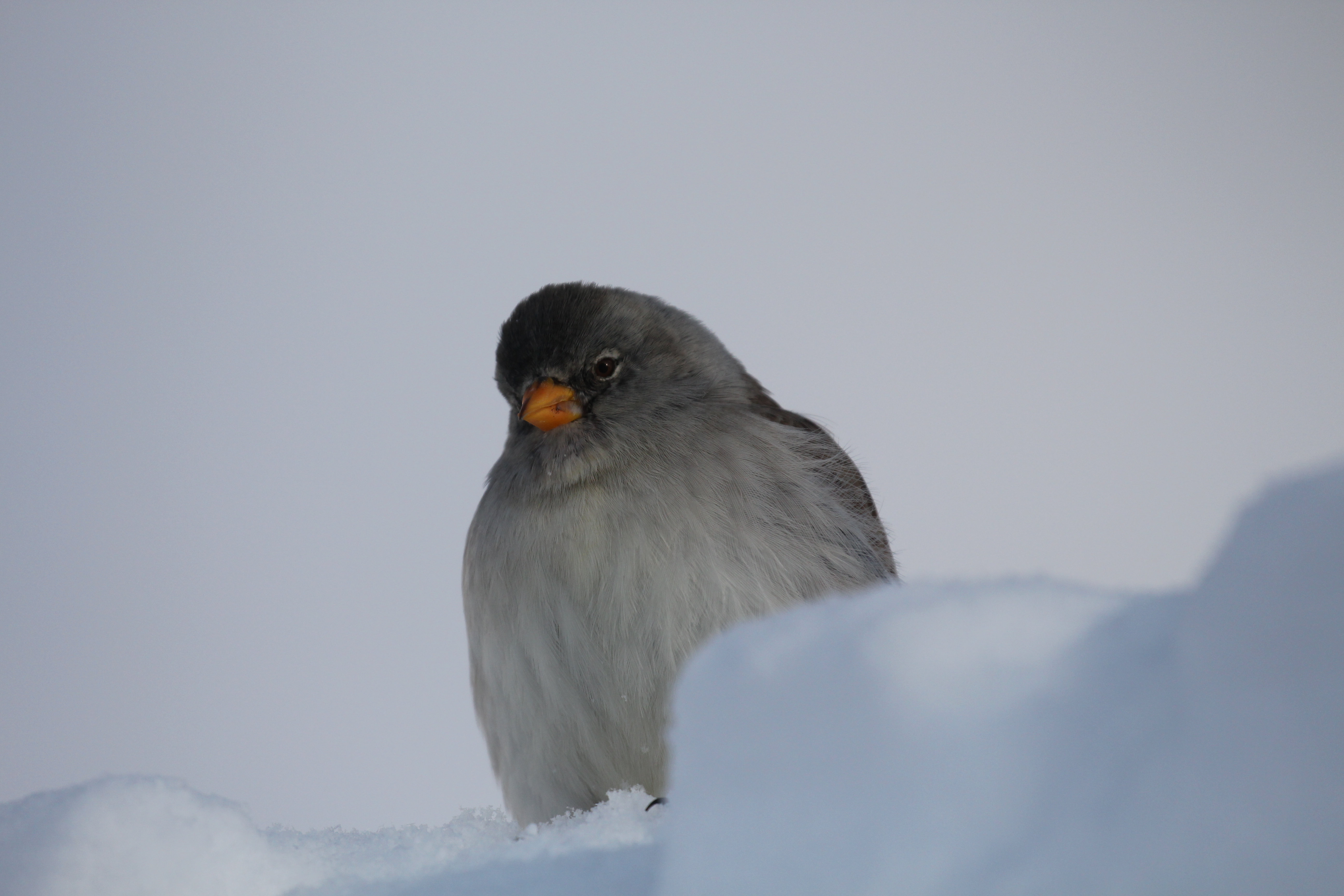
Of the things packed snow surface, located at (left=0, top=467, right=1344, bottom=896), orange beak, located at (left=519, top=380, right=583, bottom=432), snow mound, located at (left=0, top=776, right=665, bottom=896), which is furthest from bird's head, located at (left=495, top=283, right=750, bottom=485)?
packed snow surface, located at (left=0, top=467, right=1344, bottom=896)

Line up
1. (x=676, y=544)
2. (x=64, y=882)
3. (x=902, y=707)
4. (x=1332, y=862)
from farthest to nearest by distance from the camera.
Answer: (x=676, y=544) < (x=64, y=882) < (x=902, y=707) < (x=1332, y=862)

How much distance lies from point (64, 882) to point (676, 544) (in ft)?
2.81

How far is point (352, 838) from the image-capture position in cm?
104

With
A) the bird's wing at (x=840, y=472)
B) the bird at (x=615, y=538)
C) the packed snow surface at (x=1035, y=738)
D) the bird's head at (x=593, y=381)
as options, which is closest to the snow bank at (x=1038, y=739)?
the packed snow surface at (x=1035, y=738)

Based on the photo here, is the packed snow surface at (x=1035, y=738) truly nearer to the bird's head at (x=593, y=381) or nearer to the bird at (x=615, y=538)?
the bird at (x=615, y=538)

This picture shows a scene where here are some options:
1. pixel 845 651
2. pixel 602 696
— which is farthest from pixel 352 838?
pixel 845 651

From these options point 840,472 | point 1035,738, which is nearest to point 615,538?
point 840,472

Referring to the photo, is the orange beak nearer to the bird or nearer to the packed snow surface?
the bird

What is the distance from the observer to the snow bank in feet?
1.43

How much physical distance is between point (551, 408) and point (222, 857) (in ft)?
3.11

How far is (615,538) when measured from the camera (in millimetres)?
1441

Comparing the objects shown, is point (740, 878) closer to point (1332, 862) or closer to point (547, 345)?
point (1332, 862)

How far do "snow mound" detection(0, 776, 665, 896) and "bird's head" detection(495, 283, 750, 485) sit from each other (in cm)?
73

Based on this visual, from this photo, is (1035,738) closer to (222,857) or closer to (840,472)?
(222,857)
